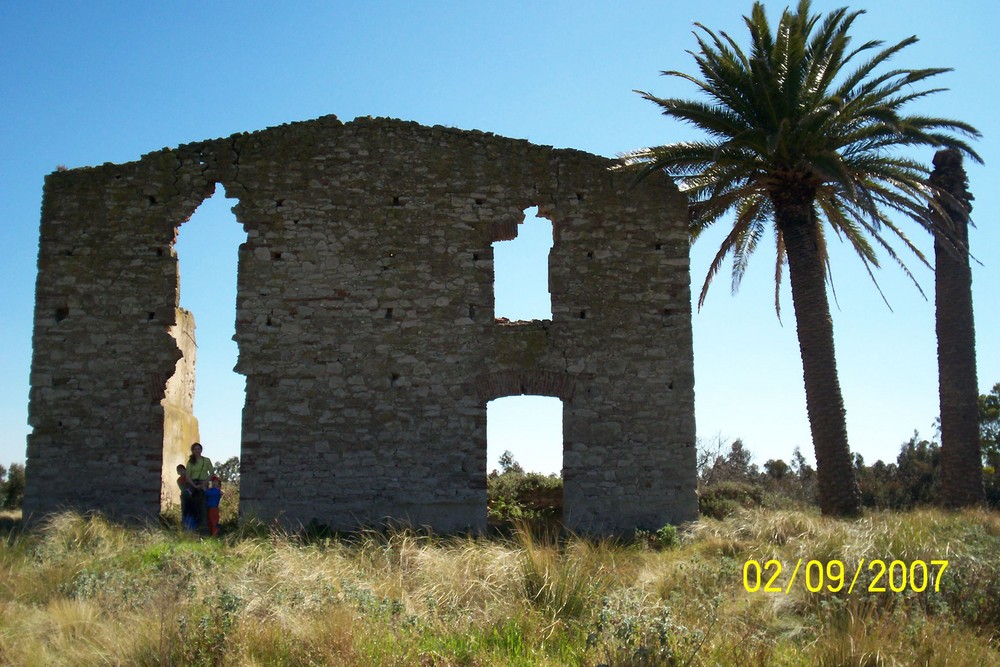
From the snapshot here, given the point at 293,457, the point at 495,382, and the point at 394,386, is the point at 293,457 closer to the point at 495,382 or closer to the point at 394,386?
the point at 394,386

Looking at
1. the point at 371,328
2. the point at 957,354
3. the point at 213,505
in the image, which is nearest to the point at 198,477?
the point at 213,505

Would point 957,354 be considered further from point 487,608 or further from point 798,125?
point 487,608

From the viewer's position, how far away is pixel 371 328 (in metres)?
12.2

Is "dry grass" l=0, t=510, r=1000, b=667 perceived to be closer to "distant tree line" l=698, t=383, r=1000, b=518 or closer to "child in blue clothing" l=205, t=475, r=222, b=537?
"child in blue clothing" l=205, t=475, r=222, b=537

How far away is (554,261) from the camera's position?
12.6 meters

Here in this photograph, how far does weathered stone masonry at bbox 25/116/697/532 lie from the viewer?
467 inches

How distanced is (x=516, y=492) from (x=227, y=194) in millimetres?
6277

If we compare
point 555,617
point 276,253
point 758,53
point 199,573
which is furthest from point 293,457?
point 758,53
